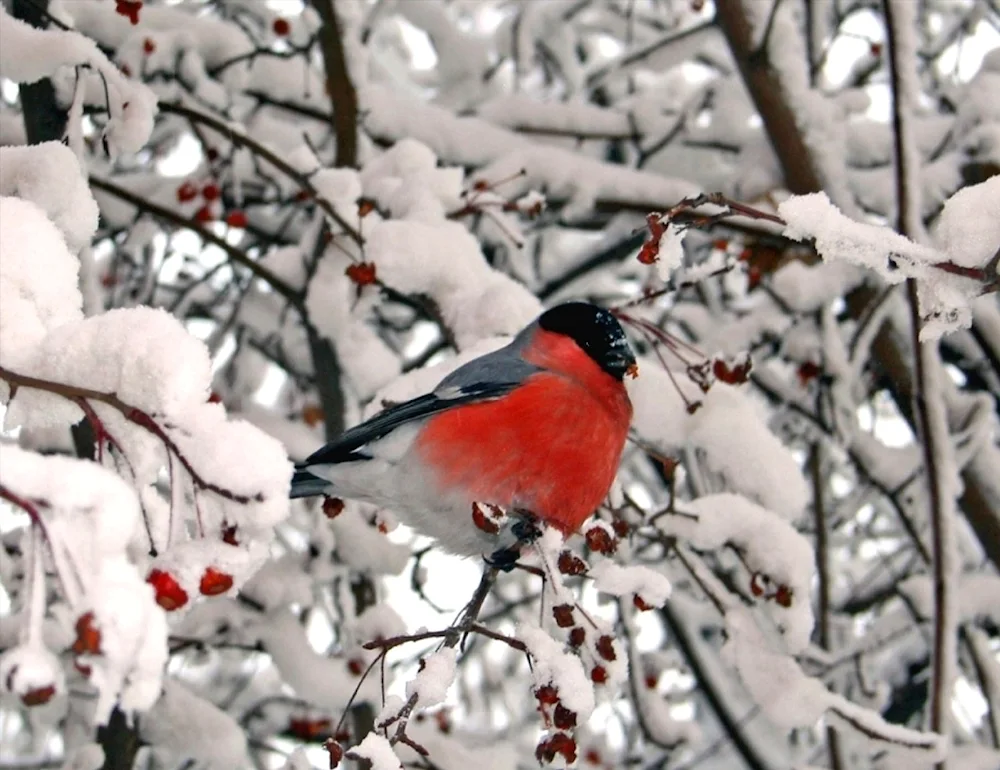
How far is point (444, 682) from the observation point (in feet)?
4.79

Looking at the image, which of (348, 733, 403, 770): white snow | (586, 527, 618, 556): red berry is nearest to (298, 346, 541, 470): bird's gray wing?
(586, 527, 618, 556): red berry

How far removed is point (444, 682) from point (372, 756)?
177 mm

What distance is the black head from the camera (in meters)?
2.42

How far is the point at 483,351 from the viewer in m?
2.39

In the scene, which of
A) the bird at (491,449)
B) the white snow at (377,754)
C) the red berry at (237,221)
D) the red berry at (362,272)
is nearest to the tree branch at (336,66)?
the red berry at (237,221)

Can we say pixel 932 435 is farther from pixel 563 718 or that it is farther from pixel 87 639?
pixel 87 639

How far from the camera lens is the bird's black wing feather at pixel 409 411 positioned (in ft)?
7.43

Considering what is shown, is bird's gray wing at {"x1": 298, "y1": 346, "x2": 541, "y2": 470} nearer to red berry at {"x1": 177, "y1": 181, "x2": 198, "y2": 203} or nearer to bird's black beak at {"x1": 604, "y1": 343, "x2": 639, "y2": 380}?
bird's black beak at {"x1": 604, "y1": 343, "x2": 639, "y2": 380}

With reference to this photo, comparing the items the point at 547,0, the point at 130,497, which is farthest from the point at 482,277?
the point at 547,0

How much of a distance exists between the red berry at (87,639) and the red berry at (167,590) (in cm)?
26

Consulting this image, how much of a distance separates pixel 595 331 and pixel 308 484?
684 millimetres

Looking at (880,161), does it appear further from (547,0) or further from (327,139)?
(327,139)

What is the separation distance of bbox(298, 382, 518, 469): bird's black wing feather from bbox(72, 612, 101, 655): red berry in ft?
4.63

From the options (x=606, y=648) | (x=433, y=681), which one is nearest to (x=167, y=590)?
(x=433, y=681)
